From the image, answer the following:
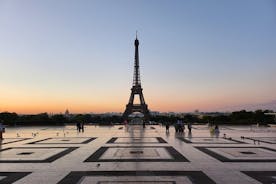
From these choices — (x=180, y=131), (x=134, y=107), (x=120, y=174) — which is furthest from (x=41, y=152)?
(x=134, y=107)

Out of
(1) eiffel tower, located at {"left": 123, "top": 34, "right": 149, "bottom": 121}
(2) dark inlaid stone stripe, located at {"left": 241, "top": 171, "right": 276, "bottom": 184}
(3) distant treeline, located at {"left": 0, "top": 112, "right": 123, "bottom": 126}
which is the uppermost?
(1) eiffel tower, located at {"left": 123, "top": 34, "right": 149, "bottom": 121}

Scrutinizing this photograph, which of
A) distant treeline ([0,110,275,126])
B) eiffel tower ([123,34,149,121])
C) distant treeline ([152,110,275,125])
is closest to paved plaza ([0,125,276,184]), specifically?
distant treeline ([0,110,275,126])

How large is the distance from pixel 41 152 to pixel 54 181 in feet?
22.6

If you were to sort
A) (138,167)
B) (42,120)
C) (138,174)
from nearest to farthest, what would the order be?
1. (138,174)
2. (138,167)
3. (42,120)

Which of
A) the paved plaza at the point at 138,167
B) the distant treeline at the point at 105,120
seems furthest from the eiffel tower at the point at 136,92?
the paved plaza at the point at 138,167

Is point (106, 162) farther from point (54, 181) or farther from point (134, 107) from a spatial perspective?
point (134, 107)

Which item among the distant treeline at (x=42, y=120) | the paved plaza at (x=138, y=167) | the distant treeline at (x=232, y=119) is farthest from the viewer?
the distant treeline at (x=232, y=119)

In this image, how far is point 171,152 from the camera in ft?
52.9

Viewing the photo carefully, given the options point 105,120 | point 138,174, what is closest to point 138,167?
point 138,174

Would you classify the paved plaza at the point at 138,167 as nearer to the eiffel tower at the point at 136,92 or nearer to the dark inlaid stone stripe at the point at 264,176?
the dark inlaid stone stripe at the point at 264,176

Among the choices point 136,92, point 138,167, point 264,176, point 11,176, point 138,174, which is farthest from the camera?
point 136,92

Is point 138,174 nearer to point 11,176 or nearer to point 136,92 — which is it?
point 11,176

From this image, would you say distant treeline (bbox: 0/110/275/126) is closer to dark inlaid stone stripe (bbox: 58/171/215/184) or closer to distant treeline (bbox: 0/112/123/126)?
distant treeline (bbox: 0/112/123/126)

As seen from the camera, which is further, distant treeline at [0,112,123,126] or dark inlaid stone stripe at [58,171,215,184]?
distant treeline at [0,112,123,126]
